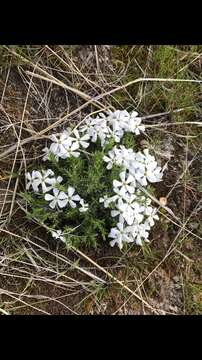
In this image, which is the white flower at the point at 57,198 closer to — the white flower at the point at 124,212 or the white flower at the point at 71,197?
the white flower at the point at 71,197

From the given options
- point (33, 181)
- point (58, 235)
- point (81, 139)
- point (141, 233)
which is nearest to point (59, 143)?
point (81, 139)

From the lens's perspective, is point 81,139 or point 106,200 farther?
point 81,139

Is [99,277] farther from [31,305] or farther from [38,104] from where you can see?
[38,104]

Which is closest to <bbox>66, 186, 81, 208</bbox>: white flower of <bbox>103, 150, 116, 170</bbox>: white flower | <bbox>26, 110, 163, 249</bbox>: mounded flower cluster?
<bbox>26, 110, 163, 249</bbox>: mounded flower cluster

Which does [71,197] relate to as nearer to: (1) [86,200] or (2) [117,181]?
(1) [86,200]

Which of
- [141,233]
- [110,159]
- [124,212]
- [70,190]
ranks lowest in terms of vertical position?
[141,233]

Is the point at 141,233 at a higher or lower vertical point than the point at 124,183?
lower

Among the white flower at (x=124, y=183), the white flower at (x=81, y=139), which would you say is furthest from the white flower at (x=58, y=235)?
the white flower at (x=81, y=139)

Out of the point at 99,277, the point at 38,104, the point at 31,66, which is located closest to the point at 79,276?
the point at 99,277

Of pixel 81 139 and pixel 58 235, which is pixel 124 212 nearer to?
pixel 58 235
